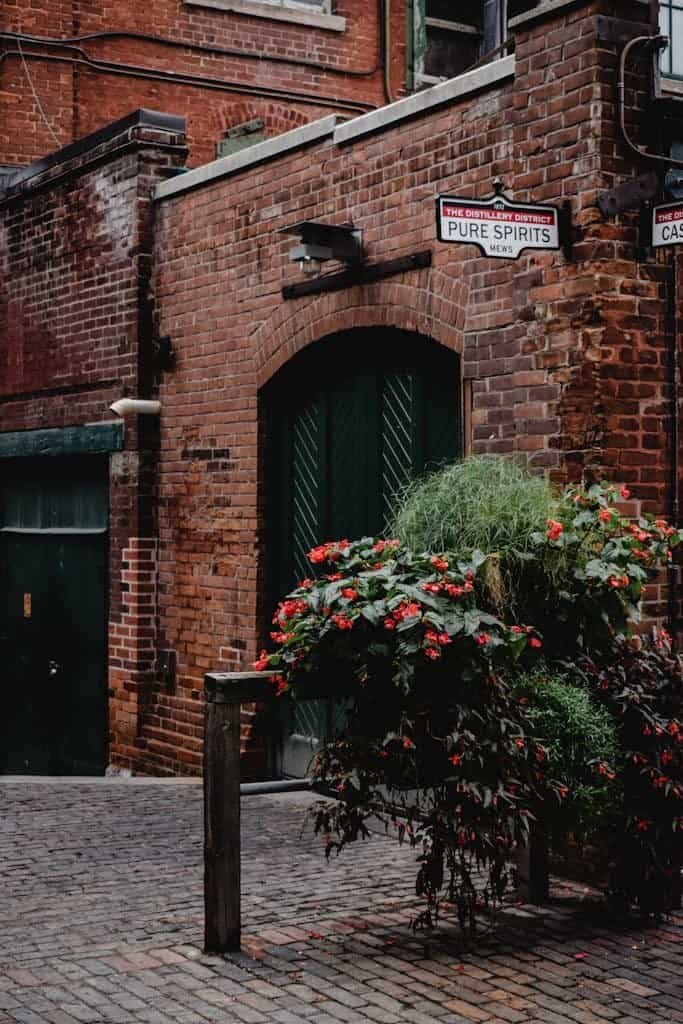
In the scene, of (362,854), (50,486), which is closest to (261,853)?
(362,854)

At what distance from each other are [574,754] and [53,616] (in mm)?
7060

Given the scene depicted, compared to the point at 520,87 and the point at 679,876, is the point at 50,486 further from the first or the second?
the point at 679,876

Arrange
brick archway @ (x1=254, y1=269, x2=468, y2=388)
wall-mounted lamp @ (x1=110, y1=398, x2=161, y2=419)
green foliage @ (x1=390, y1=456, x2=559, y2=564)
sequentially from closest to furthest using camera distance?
green foliage @ (x1=390, y1=456, x2=559, y2=564) < brick archway @ (x1=254, y1=269, x2=468, y2=388) < wall-mounted lamp @ (x1=110, y1=398, x2=161, y2=419)

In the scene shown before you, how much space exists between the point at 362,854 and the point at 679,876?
189cm

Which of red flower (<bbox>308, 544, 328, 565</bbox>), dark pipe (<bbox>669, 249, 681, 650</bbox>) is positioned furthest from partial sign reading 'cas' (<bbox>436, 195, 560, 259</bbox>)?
red flower (<bbox>308, 544, 328, 565</bbox>)

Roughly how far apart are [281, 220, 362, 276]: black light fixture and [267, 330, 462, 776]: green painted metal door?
0.51 m

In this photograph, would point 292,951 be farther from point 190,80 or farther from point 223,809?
point 190,80

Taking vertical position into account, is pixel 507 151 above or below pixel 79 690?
above

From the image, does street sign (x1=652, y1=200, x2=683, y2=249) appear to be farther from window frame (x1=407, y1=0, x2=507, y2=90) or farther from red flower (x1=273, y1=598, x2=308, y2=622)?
window frame (x1=407, y1=0, x2=507, y2=90)

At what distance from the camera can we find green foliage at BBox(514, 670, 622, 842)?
5.76 meters

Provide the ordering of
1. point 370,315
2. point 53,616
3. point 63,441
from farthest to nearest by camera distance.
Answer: point 53,616, point 63,441, point 370,315

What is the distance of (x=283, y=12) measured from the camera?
601 inches

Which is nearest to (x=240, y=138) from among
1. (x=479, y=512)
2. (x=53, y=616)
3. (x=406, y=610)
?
(x=53, y=616)

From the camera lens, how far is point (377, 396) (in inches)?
342
